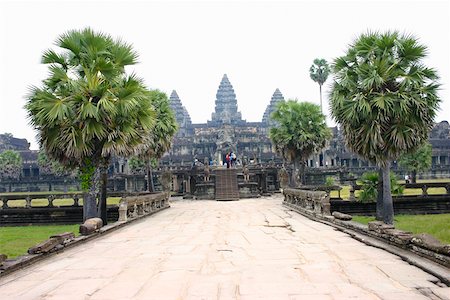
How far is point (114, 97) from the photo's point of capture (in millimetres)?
14008

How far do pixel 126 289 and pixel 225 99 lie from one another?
109358mm

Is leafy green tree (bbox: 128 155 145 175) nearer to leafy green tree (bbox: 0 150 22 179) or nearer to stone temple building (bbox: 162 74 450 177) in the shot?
stone temple building (bbox: 162 74 450 177)

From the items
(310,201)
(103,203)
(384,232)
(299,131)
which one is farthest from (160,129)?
(384,232)

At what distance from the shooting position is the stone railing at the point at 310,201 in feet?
47.4

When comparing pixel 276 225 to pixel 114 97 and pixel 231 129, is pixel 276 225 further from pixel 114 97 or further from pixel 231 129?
pixel 231 129

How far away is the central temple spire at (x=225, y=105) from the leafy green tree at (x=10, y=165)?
173 ft

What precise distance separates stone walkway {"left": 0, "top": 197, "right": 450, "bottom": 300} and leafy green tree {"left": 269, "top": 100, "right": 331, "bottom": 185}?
65.3 feet

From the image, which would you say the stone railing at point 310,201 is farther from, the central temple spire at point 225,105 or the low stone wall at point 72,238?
the central temple spire at point 225,105

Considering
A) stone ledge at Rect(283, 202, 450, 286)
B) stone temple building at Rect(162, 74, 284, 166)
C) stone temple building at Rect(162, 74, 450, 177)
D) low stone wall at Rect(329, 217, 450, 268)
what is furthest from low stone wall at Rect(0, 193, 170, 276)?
stone temple building at Rect(162, 74, 284, 166)

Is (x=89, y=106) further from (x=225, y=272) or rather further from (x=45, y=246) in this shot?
(x=225, y=272)

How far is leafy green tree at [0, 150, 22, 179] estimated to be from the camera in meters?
62.8

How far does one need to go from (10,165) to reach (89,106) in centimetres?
5568

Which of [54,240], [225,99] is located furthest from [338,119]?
[225,99]

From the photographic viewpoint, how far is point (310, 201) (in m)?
16.6
